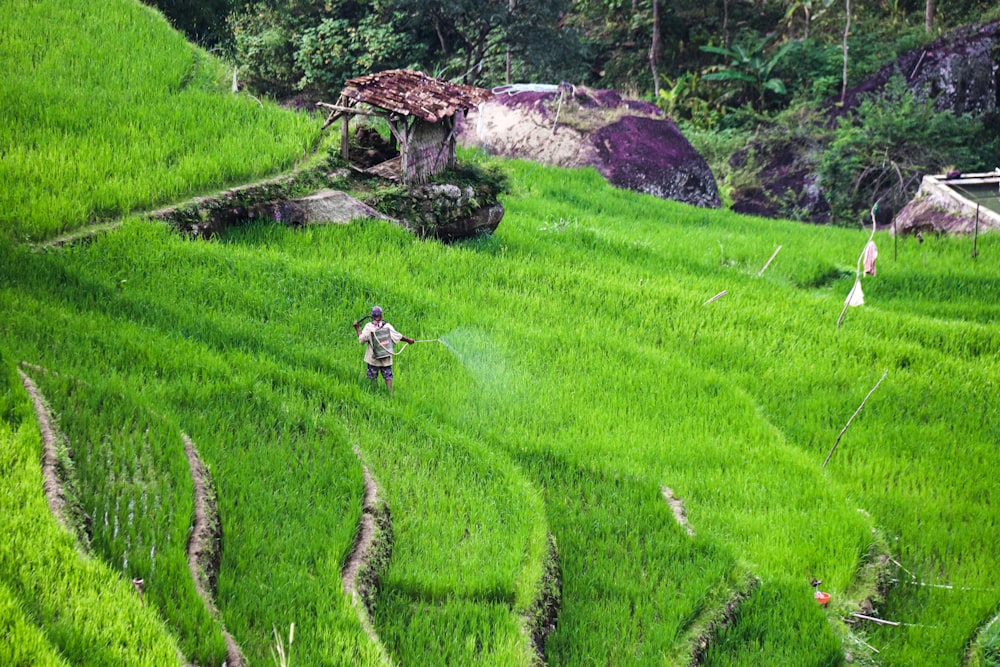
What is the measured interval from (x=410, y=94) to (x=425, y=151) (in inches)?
32.0

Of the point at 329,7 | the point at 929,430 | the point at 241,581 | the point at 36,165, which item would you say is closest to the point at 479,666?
the point at 241,581

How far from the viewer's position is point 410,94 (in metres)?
12.1

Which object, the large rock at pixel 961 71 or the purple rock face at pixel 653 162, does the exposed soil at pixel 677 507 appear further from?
the large rock at pixel 961 71

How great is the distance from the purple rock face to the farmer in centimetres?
1116

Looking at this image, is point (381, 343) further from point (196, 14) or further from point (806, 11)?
point (806, 11)

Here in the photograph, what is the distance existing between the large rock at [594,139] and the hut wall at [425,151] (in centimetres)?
640

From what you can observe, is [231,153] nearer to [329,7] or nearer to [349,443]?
[349,443]

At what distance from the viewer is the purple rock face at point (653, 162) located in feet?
62.0

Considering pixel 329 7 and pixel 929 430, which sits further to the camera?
pixel 329 7

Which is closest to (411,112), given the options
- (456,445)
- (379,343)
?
(379,343)

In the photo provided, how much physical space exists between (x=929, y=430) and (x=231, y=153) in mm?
8765

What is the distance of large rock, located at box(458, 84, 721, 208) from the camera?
62.2ft

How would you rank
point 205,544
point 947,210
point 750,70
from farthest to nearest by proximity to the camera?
point 750,70 → point 947,210 → point 205,544

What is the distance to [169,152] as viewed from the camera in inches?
452
